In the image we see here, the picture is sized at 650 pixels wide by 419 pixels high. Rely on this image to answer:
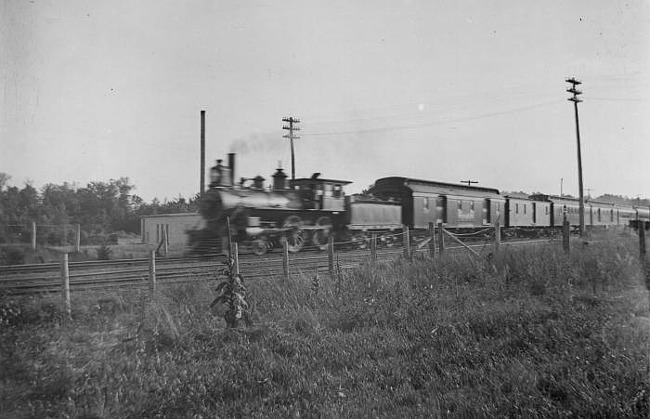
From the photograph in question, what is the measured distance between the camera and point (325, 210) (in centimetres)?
1798

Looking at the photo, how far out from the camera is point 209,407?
12.2 feet

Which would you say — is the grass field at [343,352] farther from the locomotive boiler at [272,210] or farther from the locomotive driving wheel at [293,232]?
the locomotive driving wheel at [293,232]

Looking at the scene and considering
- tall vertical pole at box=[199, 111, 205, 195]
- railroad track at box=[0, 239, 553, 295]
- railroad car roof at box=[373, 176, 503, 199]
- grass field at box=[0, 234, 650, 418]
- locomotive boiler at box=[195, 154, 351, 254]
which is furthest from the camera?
tall vertical pole at box=[199, 111, 205, 195]

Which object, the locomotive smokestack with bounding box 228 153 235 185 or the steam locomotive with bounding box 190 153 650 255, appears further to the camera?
the locomotive smokestack with bounding box 228 153 235 185

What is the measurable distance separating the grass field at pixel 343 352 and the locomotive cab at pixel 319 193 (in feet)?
34.1

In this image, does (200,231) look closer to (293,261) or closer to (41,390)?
(293,261)

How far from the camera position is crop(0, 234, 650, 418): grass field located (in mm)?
3574

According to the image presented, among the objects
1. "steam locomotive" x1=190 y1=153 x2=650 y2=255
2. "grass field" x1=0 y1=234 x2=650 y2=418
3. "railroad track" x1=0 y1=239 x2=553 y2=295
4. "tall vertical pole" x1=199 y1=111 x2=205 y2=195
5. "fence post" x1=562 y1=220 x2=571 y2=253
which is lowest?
"grass field" x1=0 y1=234 x2=650 y2=418

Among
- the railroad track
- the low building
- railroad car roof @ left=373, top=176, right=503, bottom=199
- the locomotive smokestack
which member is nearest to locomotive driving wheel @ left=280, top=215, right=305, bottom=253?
the locomotive smokestack

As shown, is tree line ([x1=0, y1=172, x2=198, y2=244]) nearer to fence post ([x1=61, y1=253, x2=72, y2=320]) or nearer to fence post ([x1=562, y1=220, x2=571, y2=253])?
fence post ([x1=61, y1=253, x2=72, y2=320])

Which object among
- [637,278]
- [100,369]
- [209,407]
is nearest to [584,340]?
[209,407]

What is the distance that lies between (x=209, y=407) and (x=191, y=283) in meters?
4.38

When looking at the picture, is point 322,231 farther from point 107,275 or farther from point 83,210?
point 83,210

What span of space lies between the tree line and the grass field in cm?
204
